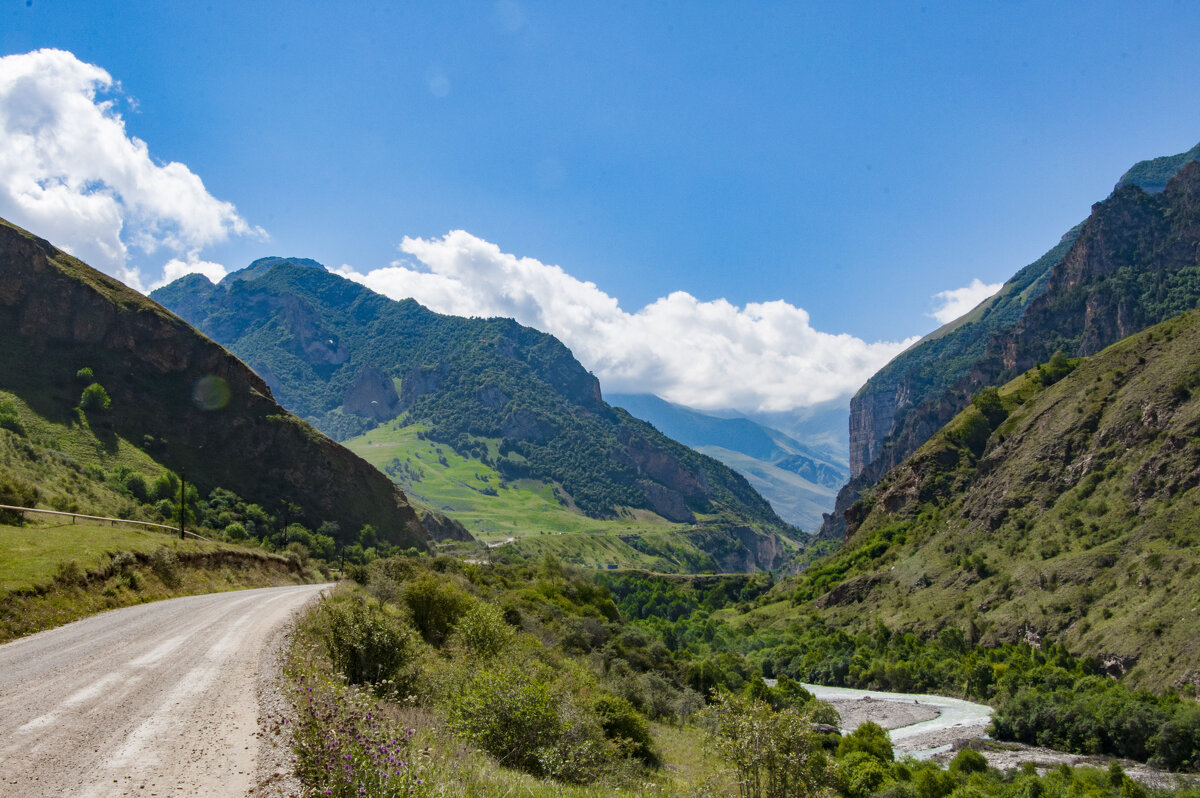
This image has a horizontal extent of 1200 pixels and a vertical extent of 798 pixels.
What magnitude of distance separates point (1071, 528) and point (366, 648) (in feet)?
344

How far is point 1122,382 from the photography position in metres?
104

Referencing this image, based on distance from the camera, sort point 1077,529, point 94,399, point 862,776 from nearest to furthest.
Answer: point 862,776
point 94,399
point 1077,529

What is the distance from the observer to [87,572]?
26172 mm

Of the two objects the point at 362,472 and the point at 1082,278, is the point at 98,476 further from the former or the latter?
the point at 1082,278

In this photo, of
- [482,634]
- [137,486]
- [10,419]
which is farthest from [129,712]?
[10,419]

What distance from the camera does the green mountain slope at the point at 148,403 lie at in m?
79.5

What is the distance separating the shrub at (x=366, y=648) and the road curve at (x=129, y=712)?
2034 millimetres

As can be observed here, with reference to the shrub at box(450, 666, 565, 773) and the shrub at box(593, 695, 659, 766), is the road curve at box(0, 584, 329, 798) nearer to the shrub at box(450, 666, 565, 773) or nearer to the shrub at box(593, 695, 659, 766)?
A: the shrub at box(450, 666, 565, 773)

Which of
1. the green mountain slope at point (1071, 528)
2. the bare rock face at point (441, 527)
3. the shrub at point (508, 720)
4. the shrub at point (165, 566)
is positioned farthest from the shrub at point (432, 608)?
the bare rock face at point (441, 527)

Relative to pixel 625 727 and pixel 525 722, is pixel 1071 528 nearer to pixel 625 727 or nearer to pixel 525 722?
pixel 625 727

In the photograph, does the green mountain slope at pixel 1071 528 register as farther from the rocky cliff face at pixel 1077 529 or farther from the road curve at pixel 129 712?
the road curve at pixel 129 712

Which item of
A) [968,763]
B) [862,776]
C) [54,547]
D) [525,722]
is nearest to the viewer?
[525,722]

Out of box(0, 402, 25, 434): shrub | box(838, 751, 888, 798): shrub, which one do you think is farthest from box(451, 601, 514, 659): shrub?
box(0, 402, 25, 434): shrub

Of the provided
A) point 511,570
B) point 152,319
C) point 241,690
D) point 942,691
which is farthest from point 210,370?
point 942,691
